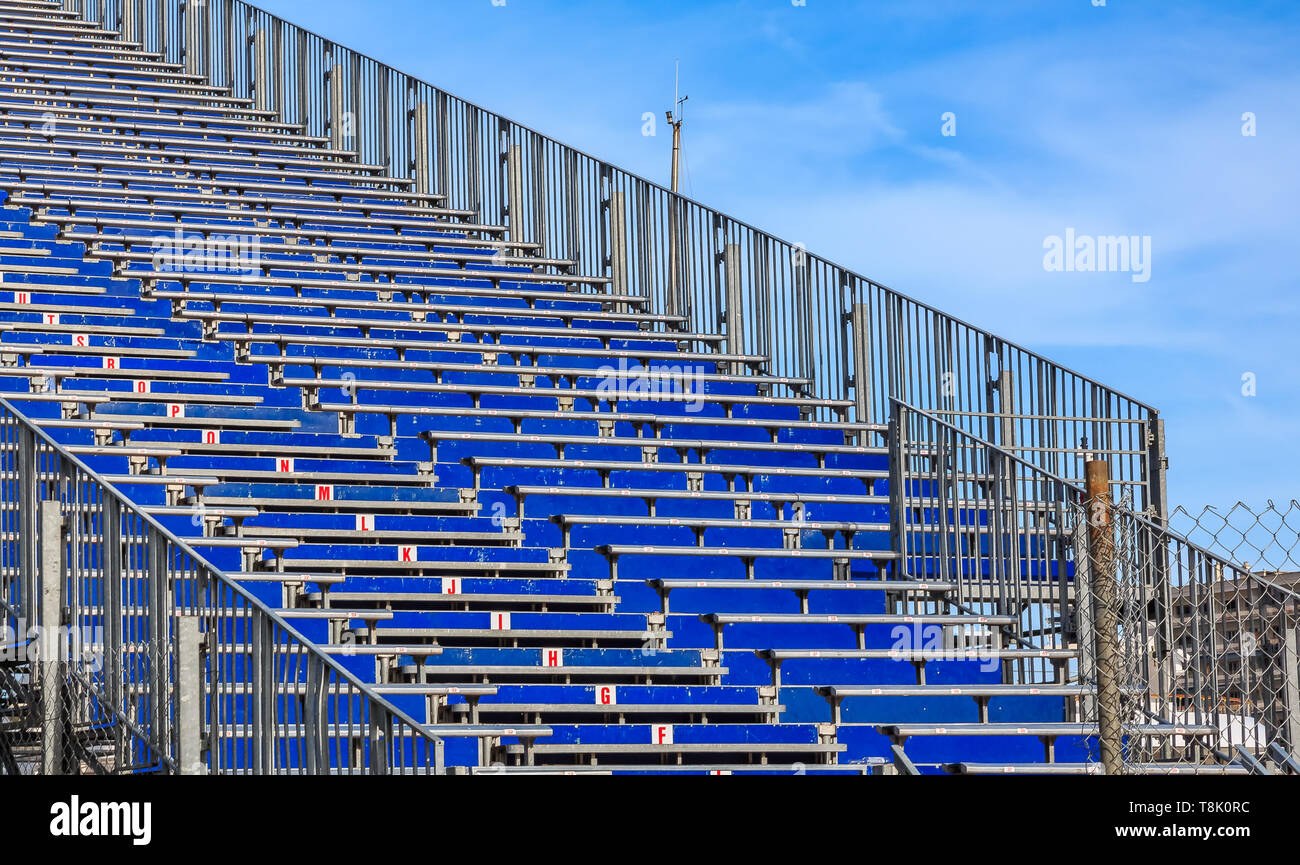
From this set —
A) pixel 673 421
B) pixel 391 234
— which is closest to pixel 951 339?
pixel 673 421

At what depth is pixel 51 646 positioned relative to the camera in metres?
5.54

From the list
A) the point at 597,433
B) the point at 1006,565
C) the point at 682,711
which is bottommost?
the point at 682,711

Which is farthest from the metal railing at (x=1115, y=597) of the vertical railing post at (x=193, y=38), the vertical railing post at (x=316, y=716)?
the vertical railing post at (x=193, y=38)

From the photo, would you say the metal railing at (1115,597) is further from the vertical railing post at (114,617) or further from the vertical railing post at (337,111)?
the vertical railing post at (337,111)

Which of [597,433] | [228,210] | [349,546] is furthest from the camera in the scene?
[228,210]

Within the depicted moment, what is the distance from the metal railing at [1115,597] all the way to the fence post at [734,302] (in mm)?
2778

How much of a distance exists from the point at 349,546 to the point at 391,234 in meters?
Result: 5.79

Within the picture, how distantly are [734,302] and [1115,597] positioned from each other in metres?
6.10

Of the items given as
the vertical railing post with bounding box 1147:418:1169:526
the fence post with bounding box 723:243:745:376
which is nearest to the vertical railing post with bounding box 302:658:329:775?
the vertical railing post with bounding box 1147:418:1169:526

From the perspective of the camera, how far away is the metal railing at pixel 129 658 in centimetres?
506

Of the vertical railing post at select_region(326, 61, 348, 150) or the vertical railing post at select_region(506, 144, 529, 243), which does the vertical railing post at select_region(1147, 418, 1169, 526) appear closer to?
the vertical railing post at select_region(506, 144, 529, 243)

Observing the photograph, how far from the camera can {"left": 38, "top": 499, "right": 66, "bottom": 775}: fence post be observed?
5.49 metres
